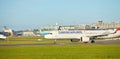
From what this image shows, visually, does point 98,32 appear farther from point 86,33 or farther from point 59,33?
point 59,33

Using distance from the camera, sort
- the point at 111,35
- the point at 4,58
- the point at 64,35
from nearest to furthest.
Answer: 1. the point at 4,58
2. the point at 64,35
3. the point at 111,35

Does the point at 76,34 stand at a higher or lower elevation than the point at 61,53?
higher

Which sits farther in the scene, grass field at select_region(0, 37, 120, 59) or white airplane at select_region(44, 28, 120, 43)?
white airplane at select_region(44, 28, 120, 43)

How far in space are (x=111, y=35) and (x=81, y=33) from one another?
10.2 m

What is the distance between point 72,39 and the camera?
268 feet

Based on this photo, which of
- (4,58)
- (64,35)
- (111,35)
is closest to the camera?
(4,58)

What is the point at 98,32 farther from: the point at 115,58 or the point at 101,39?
the point at 115,58

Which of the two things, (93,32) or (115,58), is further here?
(93,32)

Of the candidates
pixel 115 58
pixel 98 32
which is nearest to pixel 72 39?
pixel 98 32

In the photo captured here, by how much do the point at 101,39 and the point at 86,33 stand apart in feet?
21.6

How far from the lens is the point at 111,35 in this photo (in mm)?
85812

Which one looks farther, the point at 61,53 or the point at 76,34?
the point at 76,34

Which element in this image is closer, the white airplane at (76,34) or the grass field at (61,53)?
the grass field at (61,53)

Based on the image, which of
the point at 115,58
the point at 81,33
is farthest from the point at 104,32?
the point at 115,58
